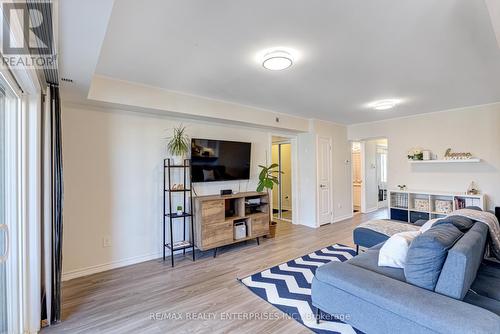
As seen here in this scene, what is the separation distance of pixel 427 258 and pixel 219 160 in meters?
3.03

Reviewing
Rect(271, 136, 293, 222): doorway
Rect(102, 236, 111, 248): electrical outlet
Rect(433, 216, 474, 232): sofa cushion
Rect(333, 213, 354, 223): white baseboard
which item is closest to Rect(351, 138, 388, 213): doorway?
Rect(333, 213, 354, 223): white baseboard

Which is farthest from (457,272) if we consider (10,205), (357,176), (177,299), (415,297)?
(357,176)

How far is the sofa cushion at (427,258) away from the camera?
1.57m

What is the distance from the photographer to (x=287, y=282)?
9.14ft

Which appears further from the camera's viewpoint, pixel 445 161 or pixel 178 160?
pixel 445 161

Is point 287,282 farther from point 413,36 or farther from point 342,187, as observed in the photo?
point 342,187

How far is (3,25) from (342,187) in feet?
19.9

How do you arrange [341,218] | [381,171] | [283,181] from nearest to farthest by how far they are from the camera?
1. [341,218]
2. [283,181]
3. [381,171]

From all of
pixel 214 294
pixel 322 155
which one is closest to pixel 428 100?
pixel 322 155

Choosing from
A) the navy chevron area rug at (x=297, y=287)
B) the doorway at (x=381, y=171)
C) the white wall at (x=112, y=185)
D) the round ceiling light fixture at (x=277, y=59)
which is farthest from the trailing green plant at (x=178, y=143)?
the doorway at (x=381, y=171)

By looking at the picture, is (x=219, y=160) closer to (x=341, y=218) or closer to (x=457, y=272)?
(x=457, y=272)

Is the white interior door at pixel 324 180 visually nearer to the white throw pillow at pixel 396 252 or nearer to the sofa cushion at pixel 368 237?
the sofa cushion at pixel 368 237

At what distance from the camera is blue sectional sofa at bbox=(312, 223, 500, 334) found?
1312mm

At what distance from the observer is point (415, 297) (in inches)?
58.3
